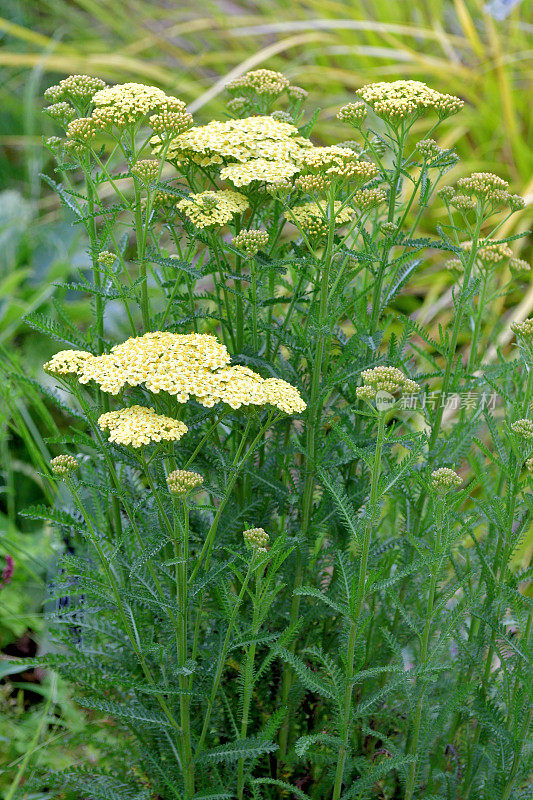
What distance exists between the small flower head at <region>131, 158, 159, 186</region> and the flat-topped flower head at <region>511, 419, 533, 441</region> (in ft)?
2.22

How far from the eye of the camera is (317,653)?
48.2 inches

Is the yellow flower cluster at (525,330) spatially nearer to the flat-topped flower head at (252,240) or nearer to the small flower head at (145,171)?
the flat-topped flower head at (252,240)

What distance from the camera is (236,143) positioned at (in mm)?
1312

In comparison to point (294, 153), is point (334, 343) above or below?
below

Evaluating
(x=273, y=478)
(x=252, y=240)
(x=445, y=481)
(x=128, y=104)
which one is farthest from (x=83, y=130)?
(x=445, y=481)

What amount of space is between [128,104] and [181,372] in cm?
45

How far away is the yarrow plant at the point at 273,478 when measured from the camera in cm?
117

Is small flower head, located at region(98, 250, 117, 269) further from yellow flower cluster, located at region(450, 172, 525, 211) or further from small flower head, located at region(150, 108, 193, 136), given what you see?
yellow flower cluster, located at region(450, 172, 525, 211)

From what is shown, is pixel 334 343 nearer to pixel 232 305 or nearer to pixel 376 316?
pixel 376 316

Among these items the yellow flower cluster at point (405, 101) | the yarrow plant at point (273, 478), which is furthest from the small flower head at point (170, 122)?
the yellow flower cluster at point (405, 101)

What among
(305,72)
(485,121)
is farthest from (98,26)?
(485,121)

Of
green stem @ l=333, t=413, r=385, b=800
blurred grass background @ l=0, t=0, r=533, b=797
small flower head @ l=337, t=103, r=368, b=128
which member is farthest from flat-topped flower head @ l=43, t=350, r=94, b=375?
blurred grass background @ l=0, t=0, r=533, b=797

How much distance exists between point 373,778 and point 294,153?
40.4 inches

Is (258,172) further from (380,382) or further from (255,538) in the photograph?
(255,538)
